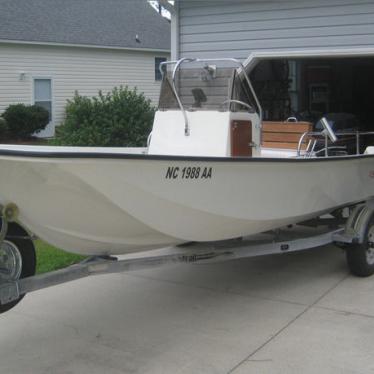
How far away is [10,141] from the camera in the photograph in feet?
67.9

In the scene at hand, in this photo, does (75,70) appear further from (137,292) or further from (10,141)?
(137,292)

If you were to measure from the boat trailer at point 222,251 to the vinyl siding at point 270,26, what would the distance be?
106 inches

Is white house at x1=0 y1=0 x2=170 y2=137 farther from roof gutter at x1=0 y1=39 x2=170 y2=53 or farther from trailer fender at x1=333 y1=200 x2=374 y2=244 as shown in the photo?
trailer fender at x1=333 y1=200 x2=374 y2=244

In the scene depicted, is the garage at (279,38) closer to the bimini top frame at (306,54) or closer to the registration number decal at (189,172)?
the bimini top frame at (306,54)

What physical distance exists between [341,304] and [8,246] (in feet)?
9.78

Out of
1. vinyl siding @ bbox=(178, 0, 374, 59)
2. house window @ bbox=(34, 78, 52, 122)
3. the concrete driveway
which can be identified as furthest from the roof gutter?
the concrete driveway

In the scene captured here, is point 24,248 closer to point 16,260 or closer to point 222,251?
point 16,260

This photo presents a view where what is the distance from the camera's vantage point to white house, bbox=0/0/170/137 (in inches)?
864

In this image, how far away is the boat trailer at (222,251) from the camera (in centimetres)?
410

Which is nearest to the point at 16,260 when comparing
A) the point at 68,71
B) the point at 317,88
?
the point at 317,88

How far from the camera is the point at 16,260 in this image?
430cm

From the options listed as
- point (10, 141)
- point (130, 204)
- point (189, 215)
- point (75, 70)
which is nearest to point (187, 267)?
point (189, 215)

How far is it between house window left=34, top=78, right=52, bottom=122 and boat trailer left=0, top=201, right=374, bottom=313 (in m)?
16.5

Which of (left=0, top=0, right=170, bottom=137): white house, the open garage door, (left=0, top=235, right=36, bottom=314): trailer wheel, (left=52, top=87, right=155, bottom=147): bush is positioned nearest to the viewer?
(left=0, top=235, right=36, bottom=314): trailer wheel
